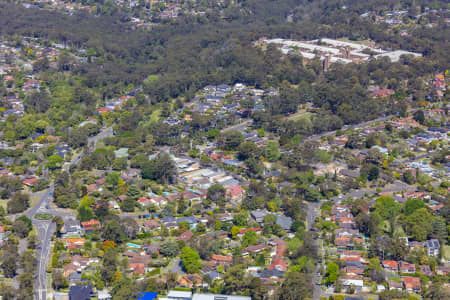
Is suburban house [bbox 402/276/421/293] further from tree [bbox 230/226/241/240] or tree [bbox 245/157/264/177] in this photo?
tree [bbox 245/157/264/177]

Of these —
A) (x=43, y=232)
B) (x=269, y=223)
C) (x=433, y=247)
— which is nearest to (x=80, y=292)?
(x=43, y=232)

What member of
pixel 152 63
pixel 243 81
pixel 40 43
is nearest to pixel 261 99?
pixel 243 81

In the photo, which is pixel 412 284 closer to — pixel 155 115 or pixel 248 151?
pixel 248 151

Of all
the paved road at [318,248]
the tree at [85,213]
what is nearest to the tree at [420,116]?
the paved road at [318,248]

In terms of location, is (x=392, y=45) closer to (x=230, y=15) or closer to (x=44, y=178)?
(x=230, y=15)

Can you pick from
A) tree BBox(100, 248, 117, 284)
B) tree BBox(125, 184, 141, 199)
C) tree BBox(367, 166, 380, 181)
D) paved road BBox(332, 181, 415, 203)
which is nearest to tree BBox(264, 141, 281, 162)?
tree BBox(367, 166, 380, 181)

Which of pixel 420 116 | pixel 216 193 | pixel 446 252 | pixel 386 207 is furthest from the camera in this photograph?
pixel 420 116
